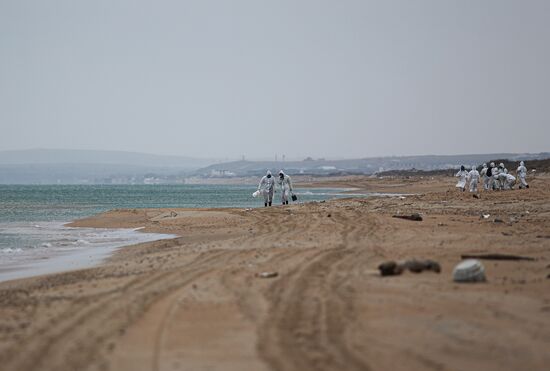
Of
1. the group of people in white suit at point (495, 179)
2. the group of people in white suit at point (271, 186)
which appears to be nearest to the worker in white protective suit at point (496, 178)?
the group of people in white suit at point (495, 179)

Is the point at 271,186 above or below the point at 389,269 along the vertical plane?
above

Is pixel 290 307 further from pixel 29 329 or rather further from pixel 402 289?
pixel 29 329

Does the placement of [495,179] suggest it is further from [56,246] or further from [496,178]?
[56,246]

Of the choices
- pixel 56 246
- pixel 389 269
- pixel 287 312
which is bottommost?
pixel 56 246

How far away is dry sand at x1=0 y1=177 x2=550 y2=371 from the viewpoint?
6.44m

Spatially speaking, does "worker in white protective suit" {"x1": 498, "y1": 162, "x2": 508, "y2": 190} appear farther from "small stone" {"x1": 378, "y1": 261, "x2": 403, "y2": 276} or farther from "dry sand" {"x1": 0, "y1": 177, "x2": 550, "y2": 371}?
"small stone" {"x1": 378, "y1": 261, "x2": 403, "y2": 276}

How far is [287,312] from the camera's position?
8031 millimetres

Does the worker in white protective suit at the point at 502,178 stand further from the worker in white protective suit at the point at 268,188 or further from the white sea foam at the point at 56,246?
the white sea foam at the point at 56,246

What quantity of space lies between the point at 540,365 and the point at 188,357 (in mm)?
2979

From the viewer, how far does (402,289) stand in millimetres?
8992

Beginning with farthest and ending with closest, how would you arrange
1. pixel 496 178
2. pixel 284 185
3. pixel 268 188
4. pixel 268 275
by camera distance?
pixel 496 178 < pixel 284 185 < pixel 268 188 < pixel 268 275

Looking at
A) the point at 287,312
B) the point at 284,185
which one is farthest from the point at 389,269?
the point at 284,185

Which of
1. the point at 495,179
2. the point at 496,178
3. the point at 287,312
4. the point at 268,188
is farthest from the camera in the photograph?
the point at 495,179

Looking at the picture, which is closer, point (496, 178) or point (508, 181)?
point (508, 181)
